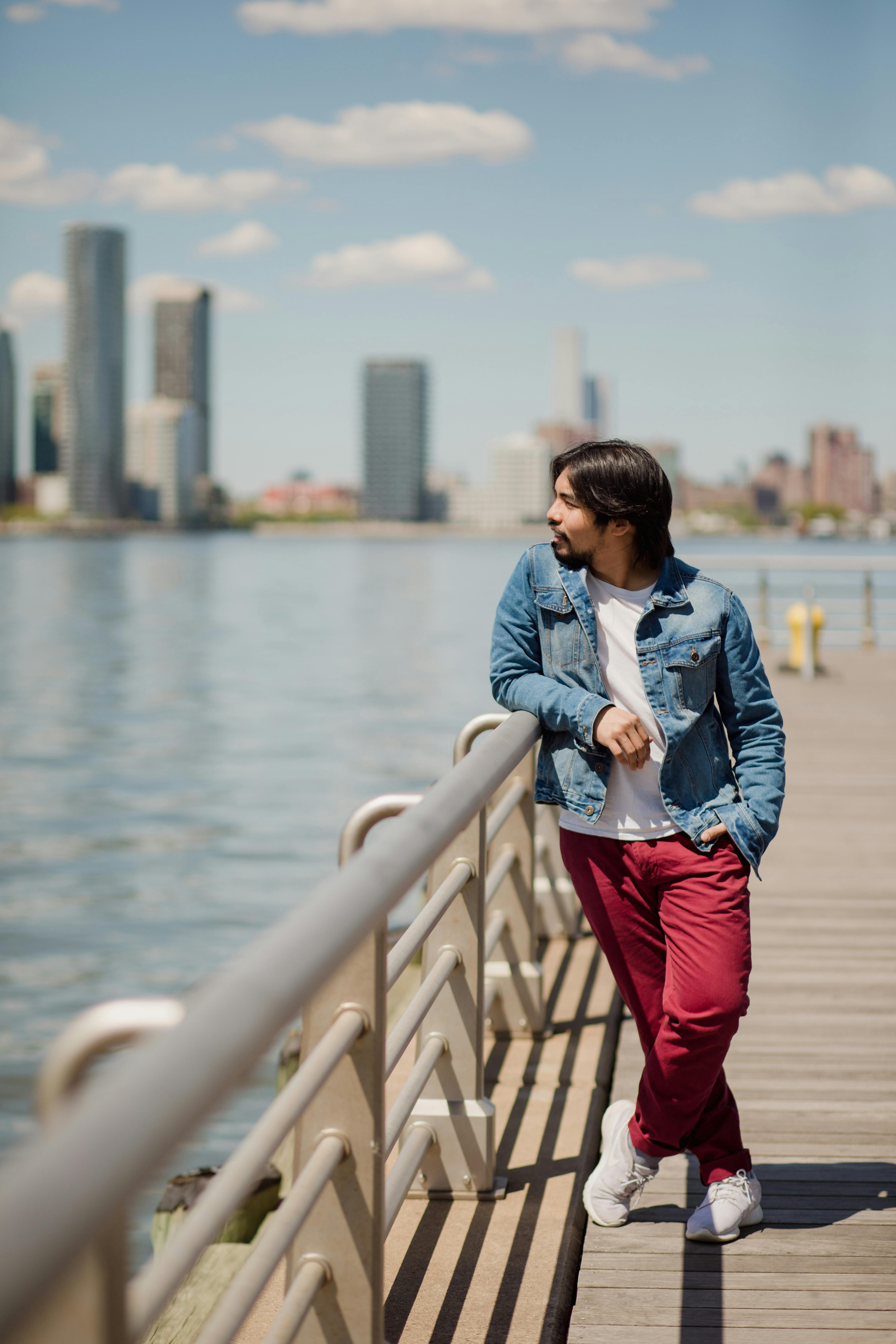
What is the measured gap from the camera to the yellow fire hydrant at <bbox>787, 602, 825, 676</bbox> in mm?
14852

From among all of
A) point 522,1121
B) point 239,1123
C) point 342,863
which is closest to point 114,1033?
point 342,863

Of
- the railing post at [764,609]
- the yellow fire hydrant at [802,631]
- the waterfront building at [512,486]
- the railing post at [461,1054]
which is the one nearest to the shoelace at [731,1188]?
the railing post at [461,1054]

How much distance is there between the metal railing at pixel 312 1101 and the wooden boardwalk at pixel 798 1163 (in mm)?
430

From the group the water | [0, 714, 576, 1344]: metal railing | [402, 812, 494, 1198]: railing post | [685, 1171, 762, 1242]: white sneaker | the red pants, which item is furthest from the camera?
the water

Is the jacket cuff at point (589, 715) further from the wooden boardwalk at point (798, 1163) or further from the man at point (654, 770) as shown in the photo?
the wooden boardwalk at point (798, 1163)

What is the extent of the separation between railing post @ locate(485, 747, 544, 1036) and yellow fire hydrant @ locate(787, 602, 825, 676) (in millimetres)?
11062

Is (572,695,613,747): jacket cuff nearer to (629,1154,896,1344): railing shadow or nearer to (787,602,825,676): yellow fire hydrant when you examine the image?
(629,1154,896,1344): railing shadow

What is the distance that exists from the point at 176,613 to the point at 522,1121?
6350cm

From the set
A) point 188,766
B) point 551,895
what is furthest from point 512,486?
point 551,895

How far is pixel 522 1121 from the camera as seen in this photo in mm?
A: 3465

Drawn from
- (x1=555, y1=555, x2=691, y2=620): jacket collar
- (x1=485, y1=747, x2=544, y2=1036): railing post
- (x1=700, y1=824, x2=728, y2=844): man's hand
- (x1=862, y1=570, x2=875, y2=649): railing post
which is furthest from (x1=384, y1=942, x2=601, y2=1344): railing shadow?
(x1=862, y1=570, x2=875, y2=649): railing post

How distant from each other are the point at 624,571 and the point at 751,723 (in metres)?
0.40

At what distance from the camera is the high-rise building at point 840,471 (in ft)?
462

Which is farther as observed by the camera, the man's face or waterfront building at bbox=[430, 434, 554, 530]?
waterfront building at bbox=[430, 434, 554, 530]
